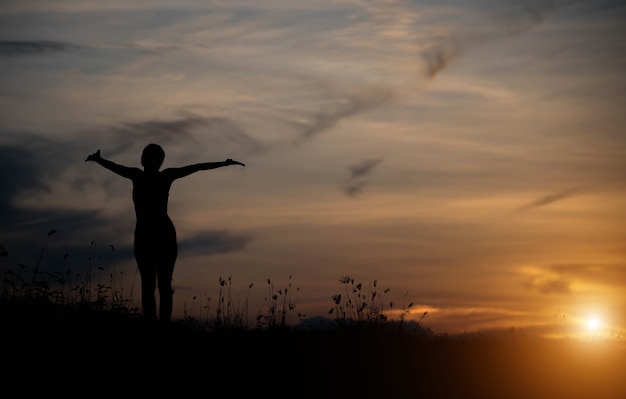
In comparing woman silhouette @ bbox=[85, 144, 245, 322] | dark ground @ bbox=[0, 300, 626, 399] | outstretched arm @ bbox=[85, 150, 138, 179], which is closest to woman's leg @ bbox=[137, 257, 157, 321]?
woman silhouette @ bbox=[85, 144, 245, 322]

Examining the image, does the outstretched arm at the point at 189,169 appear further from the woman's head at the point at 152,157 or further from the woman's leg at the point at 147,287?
the woman's leg at the point at 147,287

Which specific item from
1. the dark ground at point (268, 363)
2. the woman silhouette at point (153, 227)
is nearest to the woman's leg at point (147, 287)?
the woman silhouette at point (153, 227)

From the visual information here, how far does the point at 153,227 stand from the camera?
12.6 meters

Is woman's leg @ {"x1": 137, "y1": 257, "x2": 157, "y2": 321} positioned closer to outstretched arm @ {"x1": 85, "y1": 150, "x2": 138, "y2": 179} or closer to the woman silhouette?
the woman silhouette

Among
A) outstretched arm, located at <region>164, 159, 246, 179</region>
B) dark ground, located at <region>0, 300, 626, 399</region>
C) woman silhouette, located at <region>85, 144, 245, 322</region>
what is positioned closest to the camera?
dark ground, located at <region>0, 300, 626, 399</region>

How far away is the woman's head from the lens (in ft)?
41.7

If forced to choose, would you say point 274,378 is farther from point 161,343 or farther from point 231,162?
point 231,162

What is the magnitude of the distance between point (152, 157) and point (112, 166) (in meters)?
0.73

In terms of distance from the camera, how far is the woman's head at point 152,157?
12695 millimetres

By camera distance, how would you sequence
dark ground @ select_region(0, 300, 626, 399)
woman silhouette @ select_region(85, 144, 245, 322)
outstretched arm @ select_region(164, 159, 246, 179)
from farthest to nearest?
outstretched arm @ select_region(164, 159, 246, 179) → woman silhouette @ select_region(85, 144, 245, 322) → dark ground @ select_region(0, 300, 626, 399)

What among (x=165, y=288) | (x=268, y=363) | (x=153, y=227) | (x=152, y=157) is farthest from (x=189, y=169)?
(x=268, y=363)

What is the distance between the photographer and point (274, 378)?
36.8ft

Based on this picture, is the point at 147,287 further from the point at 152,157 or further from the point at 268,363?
the point at 268,363

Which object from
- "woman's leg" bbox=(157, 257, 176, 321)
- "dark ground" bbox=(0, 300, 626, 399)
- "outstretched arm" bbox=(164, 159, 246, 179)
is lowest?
"dark ground" bbox=(0, 300, 626, 399)
